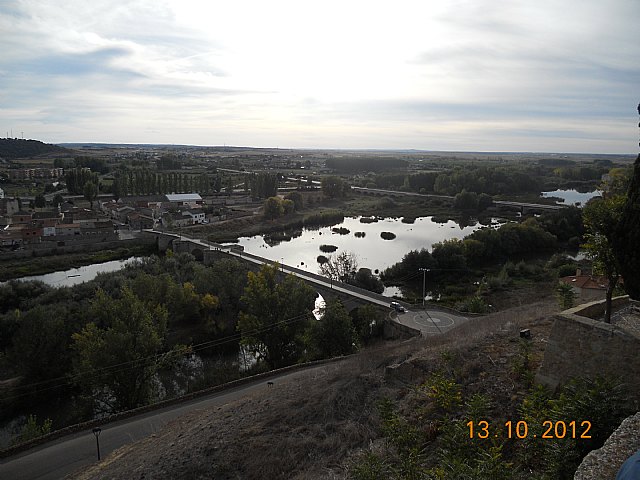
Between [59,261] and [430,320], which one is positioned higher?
[430,320]

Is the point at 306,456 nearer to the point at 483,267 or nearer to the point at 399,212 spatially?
the point at 483,267

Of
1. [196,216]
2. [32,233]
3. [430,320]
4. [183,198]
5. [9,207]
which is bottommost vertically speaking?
[430,320]

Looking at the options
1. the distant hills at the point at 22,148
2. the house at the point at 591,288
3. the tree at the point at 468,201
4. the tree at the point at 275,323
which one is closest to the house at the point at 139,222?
the tree at the point at 275,323

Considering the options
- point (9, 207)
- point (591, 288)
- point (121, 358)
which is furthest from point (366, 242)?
point (9, 207)

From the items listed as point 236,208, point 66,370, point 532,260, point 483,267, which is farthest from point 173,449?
point 236,208

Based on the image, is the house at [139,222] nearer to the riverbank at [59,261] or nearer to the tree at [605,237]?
the riverbank at [59,261]

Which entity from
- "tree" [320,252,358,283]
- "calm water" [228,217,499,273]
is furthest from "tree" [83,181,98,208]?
"tree" [320,252,358,283]

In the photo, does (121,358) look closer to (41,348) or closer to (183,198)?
(41,348)
